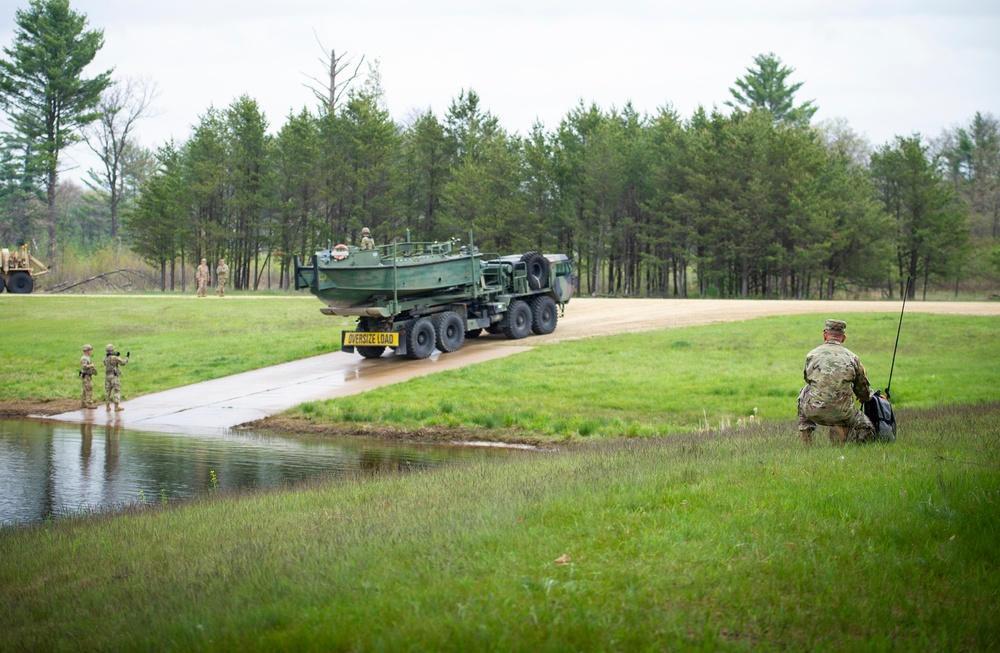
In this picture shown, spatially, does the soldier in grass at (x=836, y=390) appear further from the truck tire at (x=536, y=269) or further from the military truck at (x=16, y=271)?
the military truck at (x=16, y=271)

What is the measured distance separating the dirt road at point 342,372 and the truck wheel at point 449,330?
25 cm

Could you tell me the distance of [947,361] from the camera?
70.9ft

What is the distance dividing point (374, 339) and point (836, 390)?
15486mm

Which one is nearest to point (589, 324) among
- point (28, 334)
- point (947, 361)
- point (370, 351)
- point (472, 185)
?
point (370, 351)

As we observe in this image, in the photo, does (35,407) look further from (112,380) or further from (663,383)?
(663,383)

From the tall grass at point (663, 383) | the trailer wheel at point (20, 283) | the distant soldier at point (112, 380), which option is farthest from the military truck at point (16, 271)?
the tall grass at point (663, 383)

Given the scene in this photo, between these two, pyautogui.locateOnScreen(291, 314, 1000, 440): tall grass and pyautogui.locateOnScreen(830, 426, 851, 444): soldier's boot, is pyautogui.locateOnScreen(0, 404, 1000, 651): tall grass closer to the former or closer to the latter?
pyautogui.locateOnScreen(830, 426, 851, 444): soldier's boot

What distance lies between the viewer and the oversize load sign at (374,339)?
2373cm

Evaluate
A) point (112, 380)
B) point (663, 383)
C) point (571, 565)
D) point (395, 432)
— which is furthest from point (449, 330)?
point (571, 565)

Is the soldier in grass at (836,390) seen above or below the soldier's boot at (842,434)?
above

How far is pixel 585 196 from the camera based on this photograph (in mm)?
59844

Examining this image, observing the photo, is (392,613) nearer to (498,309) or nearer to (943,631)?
(943,631)

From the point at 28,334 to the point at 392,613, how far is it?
29275 millimetres

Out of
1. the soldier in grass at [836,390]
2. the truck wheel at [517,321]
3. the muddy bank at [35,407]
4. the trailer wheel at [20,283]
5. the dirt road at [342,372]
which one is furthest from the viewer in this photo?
the trailer wheel at [20,283]
